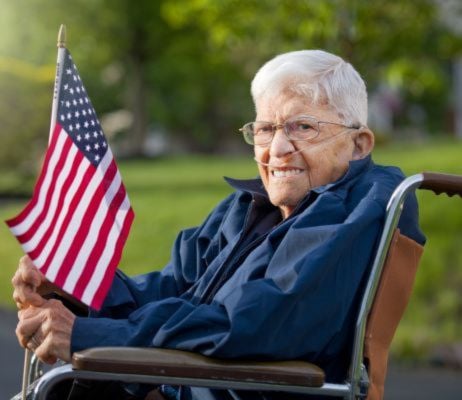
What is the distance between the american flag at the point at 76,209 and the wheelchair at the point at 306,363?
0.26 m

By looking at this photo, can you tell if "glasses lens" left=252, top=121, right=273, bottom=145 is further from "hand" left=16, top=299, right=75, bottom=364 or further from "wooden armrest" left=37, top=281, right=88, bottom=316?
"hand" left=16, top=299, right=75, bottom=364

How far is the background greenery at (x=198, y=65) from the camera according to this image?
1055cm

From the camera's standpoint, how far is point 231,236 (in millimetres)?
3539

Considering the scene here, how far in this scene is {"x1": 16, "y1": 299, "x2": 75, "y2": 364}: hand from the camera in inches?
117

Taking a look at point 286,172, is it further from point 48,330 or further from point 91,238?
point 48,330

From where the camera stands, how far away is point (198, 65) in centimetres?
3597

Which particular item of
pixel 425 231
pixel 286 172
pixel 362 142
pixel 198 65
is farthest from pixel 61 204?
pixel 198 65

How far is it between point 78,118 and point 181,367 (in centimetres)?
79

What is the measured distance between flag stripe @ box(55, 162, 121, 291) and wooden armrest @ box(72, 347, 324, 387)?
0.26m

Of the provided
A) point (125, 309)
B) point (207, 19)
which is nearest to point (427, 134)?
point (207, 19)

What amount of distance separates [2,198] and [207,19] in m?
8.70

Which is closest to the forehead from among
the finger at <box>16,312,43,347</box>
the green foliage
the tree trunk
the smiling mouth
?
the smiling mouth

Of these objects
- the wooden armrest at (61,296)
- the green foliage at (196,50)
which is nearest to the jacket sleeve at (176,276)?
the wooden armrest at (61,296)

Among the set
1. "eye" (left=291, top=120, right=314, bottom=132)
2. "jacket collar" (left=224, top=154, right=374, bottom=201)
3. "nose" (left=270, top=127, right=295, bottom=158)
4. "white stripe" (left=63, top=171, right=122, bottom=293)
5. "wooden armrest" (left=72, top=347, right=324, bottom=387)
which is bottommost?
"wooden armrest" (left=72, top=347, right=324, bottom=387)
